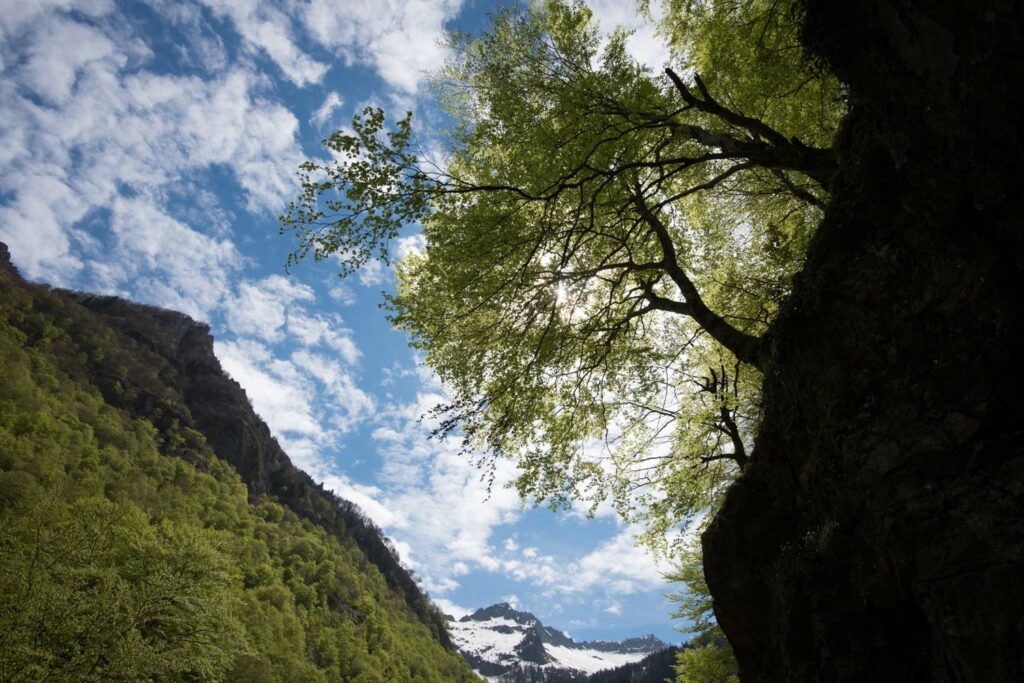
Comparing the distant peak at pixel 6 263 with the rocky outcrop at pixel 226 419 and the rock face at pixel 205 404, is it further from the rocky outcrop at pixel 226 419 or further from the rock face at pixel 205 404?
the rocky outcrop at pixel 226 419

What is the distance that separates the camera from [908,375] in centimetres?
444

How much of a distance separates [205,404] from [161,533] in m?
88.6

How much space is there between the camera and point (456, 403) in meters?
8.57

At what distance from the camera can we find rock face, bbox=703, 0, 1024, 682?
368 cm

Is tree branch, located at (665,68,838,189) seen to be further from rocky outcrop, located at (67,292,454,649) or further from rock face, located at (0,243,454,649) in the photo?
rocky outcrop, located at (67,292,454,649)

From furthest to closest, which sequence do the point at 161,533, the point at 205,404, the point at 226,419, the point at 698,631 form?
1. the point at 205,404
2. the point at 226,419
3. the point at 161,533
4. the point at 698,631

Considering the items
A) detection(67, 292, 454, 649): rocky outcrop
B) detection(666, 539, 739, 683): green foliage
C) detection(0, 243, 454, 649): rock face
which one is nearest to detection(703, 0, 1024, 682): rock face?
detection(666, 539, 739, 683): green foliage

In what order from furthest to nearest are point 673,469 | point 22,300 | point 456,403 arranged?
point 22,300 → point 673,469 → point 456,403

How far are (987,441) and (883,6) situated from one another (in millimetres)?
4065

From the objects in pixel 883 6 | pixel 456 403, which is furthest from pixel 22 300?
pixel 883 6

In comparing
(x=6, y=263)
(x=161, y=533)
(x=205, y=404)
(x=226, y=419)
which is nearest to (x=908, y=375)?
(x=161, y=533)

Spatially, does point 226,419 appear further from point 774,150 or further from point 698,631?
point 774,150

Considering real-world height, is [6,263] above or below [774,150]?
above

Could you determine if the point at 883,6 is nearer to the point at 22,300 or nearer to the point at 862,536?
the point at 862,536
